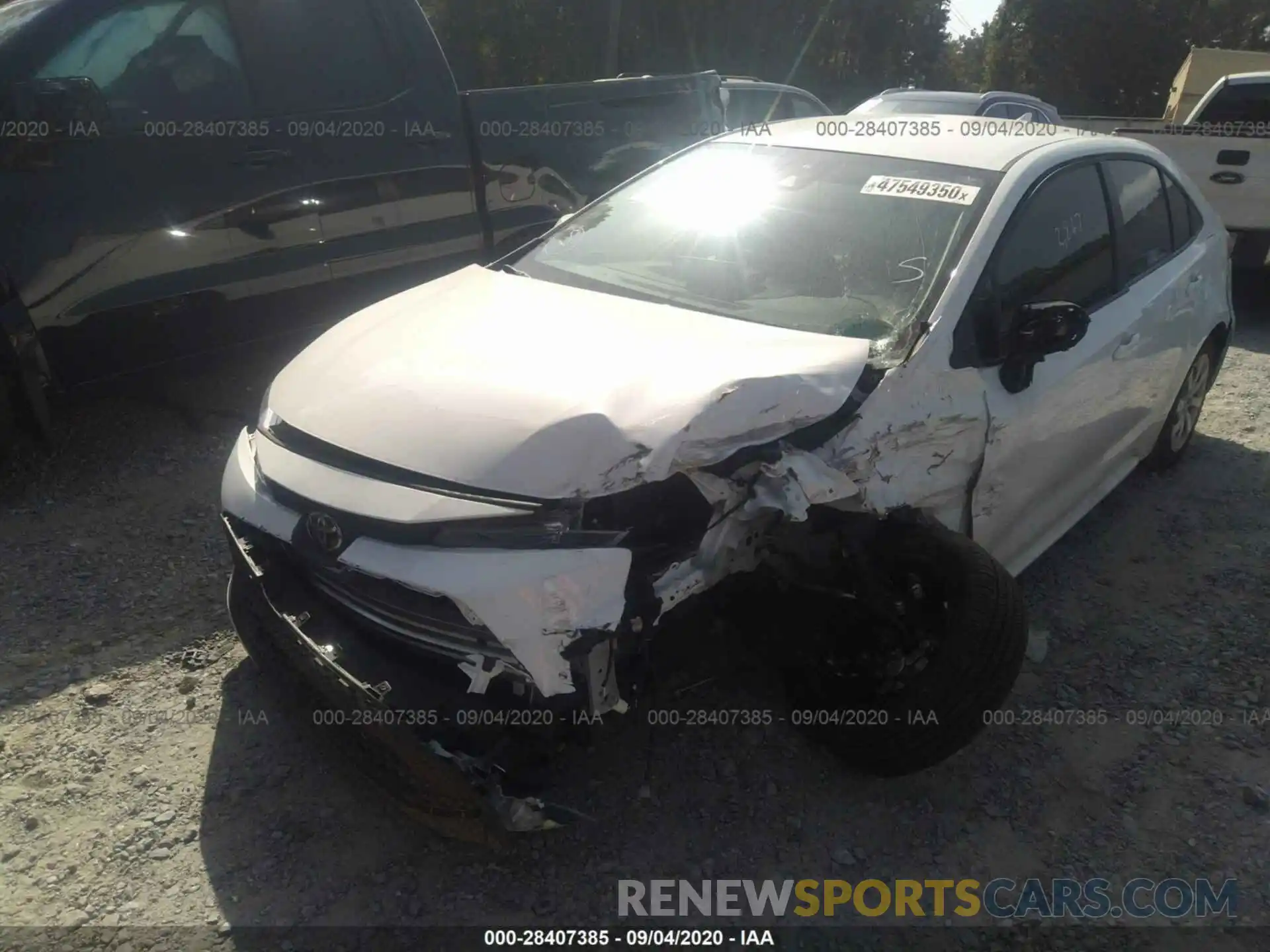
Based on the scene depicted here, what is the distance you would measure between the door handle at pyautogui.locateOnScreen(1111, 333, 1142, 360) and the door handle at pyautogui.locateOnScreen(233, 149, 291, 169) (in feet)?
12.1

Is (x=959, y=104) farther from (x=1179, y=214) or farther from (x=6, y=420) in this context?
(x=6, y=420)

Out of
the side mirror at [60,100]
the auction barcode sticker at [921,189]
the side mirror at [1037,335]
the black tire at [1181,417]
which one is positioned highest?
the side mirror at [60,100]

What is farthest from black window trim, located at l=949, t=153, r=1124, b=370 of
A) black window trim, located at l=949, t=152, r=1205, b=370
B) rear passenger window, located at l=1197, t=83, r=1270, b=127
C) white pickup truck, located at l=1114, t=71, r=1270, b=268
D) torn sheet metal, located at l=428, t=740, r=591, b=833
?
rear passenger window, located at l=1197, t=83, r=1270, b=127

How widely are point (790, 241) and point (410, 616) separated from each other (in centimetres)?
180

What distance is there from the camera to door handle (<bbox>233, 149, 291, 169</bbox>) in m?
4.40

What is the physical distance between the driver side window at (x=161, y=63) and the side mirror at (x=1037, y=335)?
11.7 feet

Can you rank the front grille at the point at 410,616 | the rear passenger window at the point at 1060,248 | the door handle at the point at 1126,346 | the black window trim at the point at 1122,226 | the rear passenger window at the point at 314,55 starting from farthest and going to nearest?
the rear passenger window at the point at 314,55
the black window trim at the point at 1122,226
the door handle at the point at 1126,346
the rear passenger window at the point at 1060,248
the front grille at the point at 410,616

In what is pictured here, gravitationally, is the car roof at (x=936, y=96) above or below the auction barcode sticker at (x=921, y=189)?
above

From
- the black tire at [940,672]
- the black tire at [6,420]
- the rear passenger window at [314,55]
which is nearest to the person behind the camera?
the black tire at [940,672]

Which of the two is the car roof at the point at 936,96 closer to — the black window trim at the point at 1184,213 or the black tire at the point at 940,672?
the black window trim at the point at 1184,213

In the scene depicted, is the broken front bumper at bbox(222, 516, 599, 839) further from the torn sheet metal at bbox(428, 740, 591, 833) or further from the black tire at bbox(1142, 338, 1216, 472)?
the black tire at bbox(1142, 338, 1216, 472)

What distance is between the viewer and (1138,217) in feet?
12.7

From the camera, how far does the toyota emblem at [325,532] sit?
2.30m

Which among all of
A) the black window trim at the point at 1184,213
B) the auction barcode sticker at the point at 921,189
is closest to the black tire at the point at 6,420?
the auction barcode sticker at the point at 921,189
